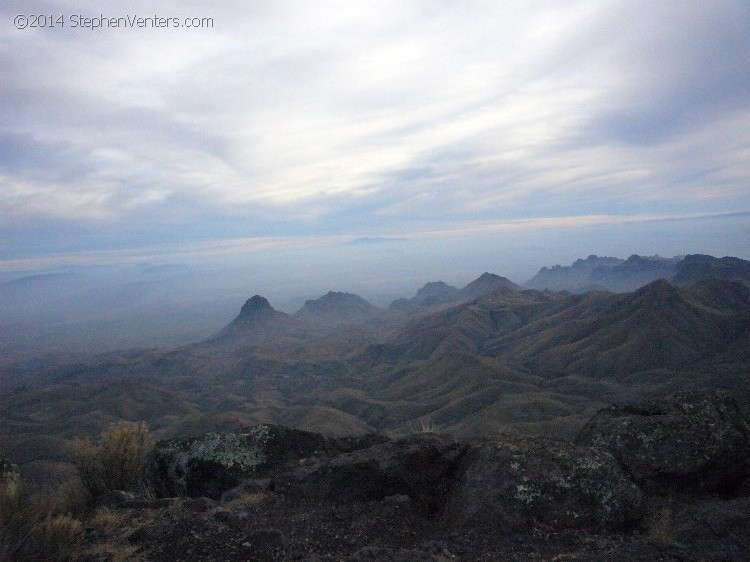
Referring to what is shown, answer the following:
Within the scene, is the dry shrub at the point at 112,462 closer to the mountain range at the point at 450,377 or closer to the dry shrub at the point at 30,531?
the dry shrub at the point at 30,531

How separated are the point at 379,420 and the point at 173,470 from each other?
2639 inches

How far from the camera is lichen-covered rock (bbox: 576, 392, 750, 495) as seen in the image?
21.4ft

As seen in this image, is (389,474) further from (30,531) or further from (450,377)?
(450,377)

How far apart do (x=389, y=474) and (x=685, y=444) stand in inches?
175

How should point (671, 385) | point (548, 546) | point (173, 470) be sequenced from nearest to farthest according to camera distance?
point (548, 546), point (173, 470), point (671, 385)

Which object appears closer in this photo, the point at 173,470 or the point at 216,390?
the point at 173,470

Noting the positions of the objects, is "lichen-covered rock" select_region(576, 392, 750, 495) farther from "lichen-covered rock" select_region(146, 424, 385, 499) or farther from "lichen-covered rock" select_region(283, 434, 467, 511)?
"lichen-covered rock" select_region(146, 424, 385, 499)

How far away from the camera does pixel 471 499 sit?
6004 mm

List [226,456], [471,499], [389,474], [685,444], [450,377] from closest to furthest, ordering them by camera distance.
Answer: [471,499], [685,444], [389,474], [226,456], [450,377]

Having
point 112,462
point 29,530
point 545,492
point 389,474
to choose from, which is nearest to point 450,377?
point 112,462

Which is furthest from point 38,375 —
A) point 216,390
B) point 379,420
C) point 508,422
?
point 508,422

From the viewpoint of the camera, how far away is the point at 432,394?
263 ft

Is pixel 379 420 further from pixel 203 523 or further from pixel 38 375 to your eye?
pixel 38 375

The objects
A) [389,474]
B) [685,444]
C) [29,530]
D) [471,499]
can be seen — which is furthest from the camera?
[389,474]
